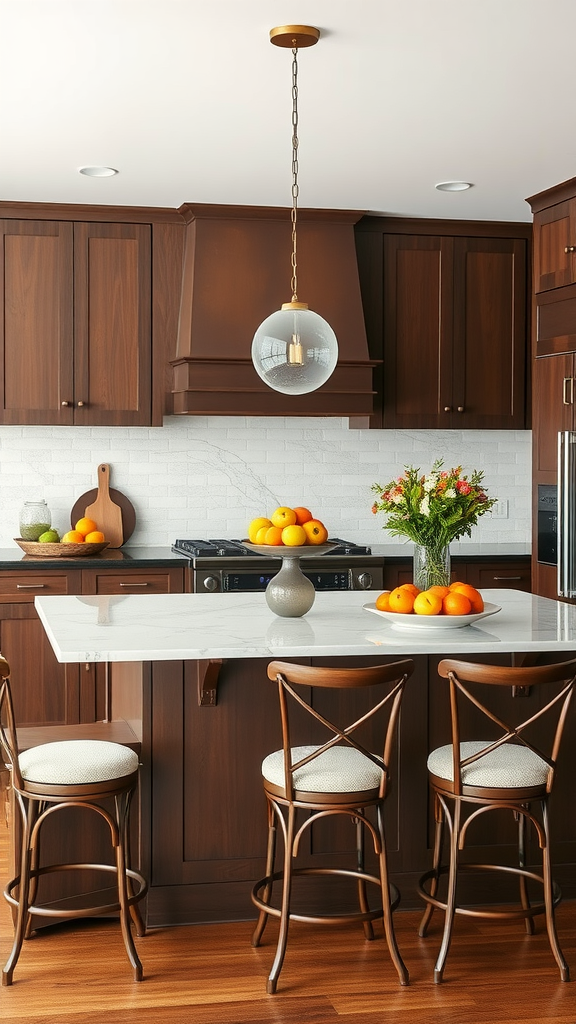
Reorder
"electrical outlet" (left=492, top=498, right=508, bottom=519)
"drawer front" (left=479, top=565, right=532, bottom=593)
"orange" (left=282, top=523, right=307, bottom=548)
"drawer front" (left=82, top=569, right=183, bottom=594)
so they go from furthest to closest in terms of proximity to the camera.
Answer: "electrical outlet" (left=492, top=498, right=508, bottom=519) → "drawer front" (left=479, top=565, right=532, bottom=593) → "drawer front" (left=82, top=569, right=183, bottom=594) → "orange" (left=282, top=523, right=307, bottom=548)

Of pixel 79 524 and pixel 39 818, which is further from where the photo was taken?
pixel 79 524

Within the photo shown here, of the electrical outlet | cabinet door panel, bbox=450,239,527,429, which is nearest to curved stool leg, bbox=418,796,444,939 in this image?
cabinet door panel, bbox=450,239,527,429

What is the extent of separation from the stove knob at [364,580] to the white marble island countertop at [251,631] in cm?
138

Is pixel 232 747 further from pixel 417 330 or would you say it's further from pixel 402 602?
pixel 417 330

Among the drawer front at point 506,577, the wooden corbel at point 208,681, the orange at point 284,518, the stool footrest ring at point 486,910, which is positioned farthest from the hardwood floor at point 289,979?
the drawer front at point 506,577

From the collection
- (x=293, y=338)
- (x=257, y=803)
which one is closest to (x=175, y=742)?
(x=257, y=803)

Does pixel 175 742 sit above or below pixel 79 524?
below

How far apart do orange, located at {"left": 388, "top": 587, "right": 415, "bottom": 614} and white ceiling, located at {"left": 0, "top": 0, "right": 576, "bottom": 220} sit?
1655 millimetres

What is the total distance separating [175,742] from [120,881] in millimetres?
479

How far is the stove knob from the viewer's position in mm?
5457

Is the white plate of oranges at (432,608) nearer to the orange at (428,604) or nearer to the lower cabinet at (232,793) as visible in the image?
the orange at (428,604)

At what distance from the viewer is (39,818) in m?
3.00

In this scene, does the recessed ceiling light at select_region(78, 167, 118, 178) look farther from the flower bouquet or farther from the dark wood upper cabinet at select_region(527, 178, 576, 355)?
the flower bouquet

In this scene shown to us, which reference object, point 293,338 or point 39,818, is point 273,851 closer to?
point 39,818
